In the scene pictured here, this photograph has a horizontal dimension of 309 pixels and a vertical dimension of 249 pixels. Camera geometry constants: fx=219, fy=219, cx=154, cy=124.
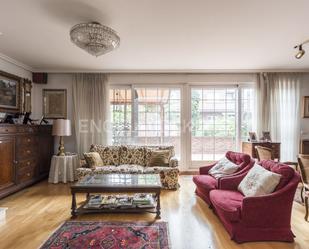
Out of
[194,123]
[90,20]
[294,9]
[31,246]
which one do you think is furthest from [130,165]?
[294,9]

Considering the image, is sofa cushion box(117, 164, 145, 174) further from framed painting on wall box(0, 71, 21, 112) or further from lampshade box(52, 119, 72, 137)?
framed painting on wall box(0, 71, 21, 112)

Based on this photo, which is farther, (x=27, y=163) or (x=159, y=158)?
(x=159, y=158)

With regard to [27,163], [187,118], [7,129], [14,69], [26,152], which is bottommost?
[27,163]

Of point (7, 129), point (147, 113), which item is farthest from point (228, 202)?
point (7, 129)

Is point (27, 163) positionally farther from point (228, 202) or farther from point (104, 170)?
point (228, 202)

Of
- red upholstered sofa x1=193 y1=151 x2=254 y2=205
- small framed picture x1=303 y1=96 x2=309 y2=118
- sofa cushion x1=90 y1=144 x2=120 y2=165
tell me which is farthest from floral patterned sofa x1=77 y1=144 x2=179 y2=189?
small framed picture x1=303 y1=96 x2=309 y2=118

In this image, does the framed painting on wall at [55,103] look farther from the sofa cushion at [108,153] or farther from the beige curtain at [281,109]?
the beige curtain at [281,109]

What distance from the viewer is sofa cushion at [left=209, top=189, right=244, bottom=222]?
2398 mm

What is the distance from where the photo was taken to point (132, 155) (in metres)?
4.86

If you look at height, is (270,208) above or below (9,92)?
below

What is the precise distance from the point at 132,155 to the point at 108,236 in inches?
95.8

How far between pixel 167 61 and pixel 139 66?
0.74 meters

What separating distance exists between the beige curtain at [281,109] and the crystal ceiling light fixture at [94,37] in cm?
405

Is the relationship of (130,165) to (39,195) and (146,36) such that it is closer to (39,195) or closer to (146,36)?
(39,195)
